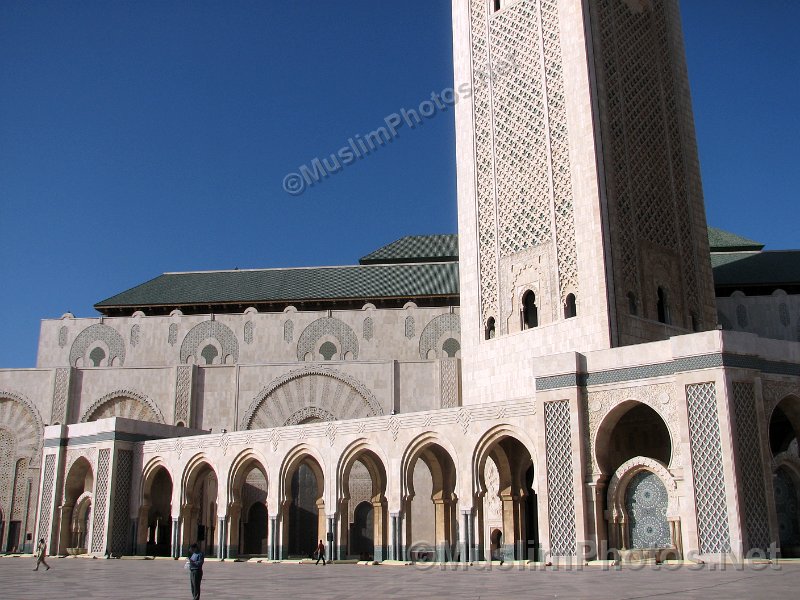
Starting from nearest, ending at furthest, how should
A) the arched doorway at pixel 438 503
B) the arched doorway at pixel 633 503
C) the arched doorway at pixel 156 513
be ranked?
the arched doorway at pixel 633 503 < the arched doorway at pixel 438 503 < the arched doorway at pixel 156 513

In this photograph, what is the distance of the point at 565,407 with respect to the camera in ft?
42.7

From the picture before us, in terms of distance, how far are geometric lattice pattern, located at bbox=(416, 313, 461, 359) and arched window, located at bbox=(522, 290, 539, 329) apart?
21.7 ft

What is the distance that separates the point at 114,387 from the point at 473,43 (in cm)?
1300

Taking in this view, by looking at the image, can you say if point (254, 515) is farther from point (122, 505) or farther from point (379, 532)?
point (379, 532)

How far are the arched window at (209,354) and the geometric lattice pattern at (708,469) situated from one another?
14.7 meters

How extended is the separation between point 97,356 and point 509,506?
13.3 m

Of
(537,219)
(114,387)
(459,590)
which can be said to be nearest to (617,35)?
(537,219)

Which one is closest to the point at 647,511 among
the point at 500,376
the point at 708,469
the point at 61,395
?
the point at 708,469

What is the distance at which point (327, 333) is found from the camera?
2339 cm

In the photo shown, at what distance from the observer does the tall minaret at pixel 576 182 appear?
15.2m

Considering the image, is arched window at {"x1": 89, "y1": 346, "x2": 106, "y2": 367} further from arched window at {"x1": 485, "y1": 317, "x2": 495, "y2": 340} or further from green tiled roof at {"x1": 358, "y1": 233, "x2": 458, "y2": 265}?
arched window at {"x1": 485, "y1": 317, "x2": 495, "y2": 340}

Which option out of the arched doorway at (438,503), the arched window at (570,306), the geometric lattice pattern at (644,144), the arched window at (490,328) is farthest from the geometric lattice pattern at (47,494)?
the geometric lattice pattern at (644,144)

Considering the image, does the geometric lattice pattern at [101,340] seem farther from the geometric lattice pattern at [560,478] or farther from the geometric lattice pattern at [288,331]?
the geometric lattice pattern at [560,478]

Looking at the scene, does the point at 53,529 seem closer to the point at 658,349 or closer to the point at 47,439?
the point at 47,439
